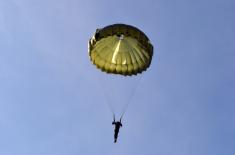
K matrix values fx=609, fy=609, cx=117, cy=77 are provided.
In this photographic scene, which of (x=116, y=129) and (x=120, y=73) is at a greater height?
(x=120, y=73)

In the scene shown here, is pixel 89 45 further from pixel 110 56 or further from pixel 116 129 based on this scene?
pixel 116 129

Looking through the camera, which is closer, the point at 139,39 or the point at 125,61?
the point at 139,39

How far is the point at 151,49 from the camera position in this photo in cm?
4675

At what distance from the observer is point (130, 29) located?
149ft

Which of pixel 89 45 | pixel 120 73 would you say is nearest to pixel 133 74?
pixel 120 73

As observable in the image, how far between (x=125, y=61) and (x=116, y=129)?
5.64 metres

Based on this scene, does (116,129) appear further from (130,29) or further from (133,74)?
(130,29)

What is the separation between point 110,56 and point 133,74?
2.34 meters

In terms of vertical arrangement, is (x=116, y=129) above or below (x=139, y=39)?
below

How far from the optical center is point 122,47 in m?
48.7

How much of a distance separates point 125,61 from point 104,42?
2.25 metres

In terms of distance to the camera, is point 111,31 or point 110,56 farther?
point 110,56

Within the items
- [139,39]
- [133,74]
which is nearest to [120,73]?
[133,74]

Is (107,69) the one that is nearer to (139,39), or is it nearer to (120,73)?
(120,73)
